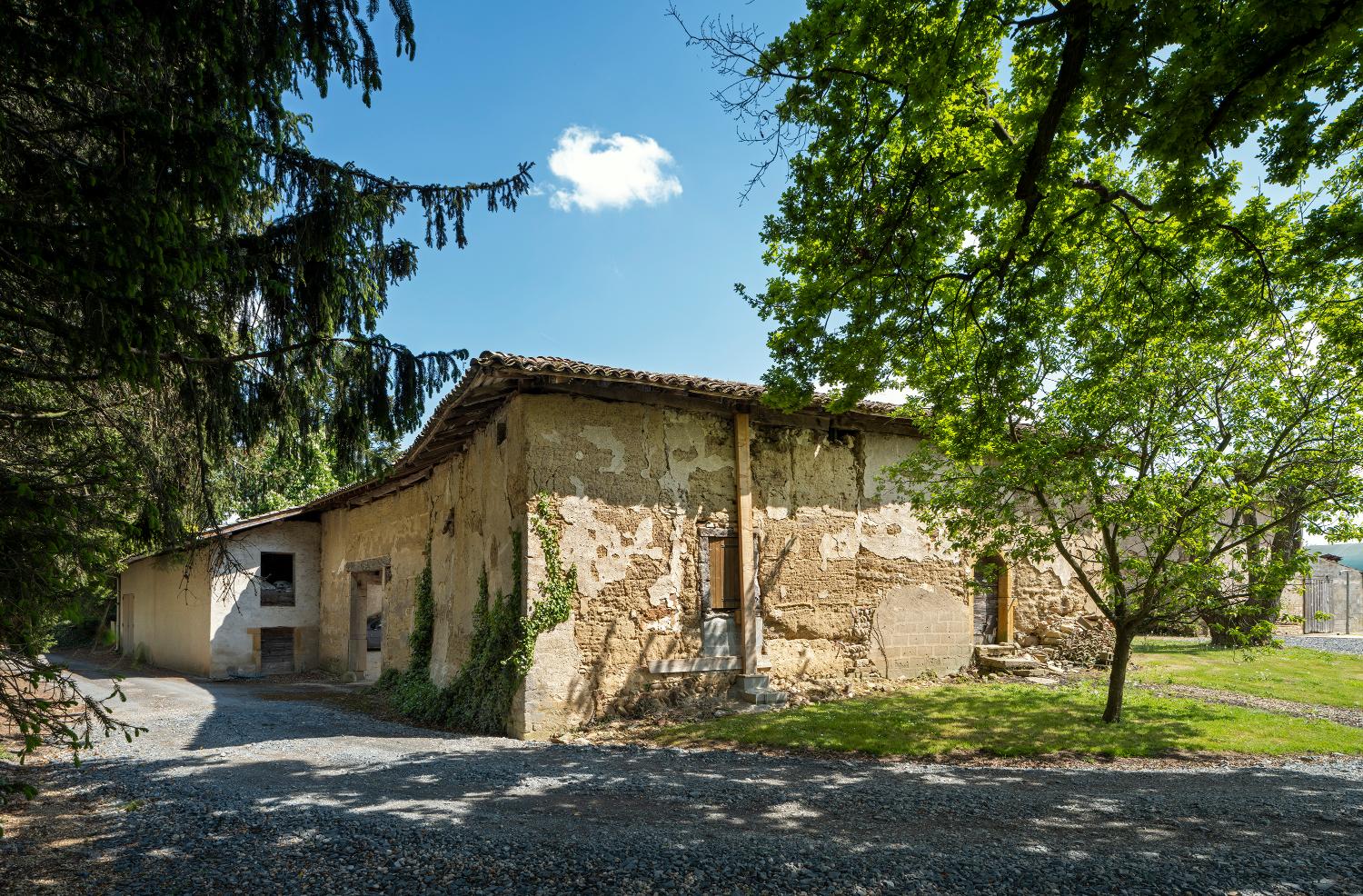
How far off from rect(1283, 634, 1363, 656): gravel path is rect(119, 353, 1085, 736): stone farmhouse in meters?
8.27

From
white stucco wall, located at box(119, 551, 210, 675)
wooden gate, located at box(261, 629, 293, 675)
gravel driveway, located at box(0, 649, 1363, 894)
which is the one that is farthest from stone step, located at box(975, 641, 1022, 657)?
wooden gate, located at box(261, 629, 293, 675)

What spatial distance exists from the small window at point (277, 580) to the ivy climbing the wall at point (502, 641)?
945 cm

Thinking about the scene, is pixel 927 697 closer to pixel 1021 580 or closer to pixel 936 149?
pixel 1021 580

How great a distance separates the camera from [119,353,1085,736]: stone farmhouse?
9.55 meters

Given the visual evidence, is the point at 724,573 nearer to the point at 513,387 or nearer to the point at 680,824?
the point at 513,387

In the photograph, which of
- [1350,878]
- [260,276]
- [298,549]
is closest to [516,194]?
[260,276]

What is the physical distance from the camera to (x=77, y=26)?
12.0 feet

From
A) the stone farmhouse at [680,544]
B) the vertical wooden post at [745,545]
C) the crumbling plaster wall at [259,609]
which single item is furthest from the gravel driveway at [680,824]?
the crumbling plaster wall at [259,609]

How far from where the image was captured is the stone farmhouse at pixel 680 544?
9547mm

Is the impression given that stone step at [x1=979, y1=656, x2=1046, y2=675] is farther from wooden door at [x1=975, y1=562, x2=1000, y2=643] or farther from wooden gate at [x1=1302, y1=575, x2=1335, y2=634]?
wooden gate at [x1=1302, y1=575, x2=1335, y2=634]

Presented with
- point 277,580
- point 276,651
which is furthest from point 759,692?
point 277,580

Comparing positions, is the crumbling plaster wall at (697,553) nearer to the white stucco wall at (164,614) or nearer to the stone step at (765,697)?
the stone step at (765,697)

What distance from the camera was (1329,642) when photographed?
19.1m

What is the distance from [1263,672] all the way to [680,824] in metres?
12.4
